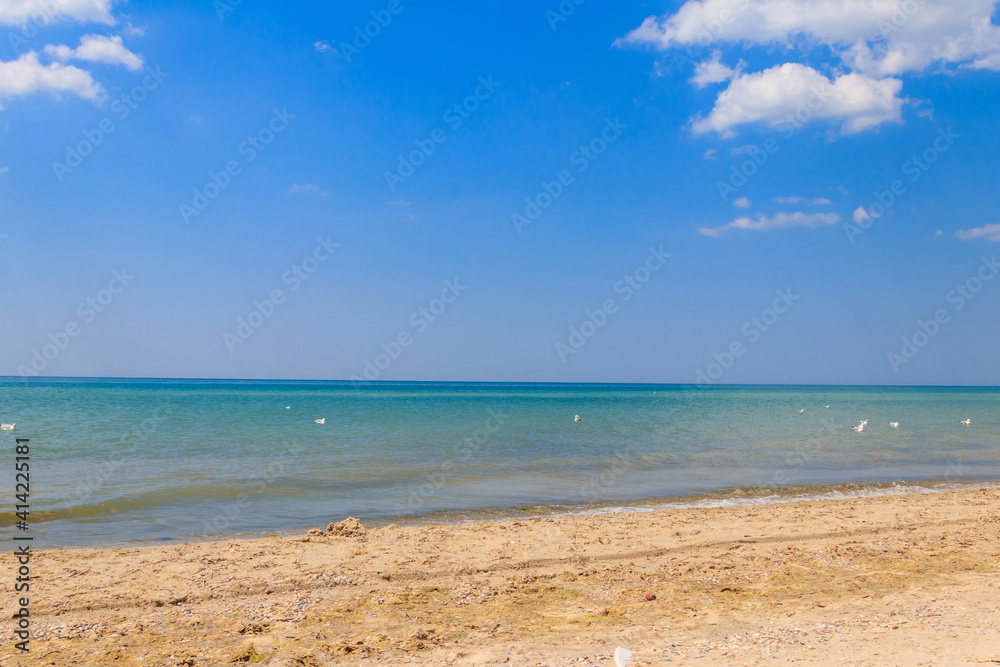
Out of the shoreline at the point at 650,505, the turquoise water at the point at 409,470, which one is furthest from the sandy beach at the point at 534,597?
the turquoise water at the point at 409,470

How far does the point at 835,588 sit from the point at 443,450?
16554mm

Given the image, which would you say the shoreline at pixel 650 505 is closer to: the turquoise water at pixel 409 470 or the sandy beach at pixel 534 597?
the turquoise water at pixel 409 470

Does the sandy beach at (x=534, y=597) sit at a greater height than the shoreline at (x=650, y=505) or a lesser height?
greater

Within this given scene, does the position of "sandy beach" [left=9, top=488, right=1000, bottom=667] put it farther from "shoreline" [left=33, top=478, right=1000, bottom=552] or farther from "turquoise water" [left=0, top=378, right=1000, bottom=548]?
"turquoise water" [left=0, top=378, right=1000, bottom=548]

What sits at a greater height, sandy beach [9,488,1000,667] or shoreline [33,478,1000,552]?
sandy beach [9,488,1000,667]

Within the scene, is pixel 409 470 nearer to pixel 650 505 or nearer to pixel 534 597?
pixel 650 505

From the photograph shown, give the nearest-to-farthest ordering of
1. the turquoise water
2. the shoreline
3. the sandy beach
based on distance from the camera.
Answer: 1. the sandy beach
2. the shoreline
3. the turquoise water

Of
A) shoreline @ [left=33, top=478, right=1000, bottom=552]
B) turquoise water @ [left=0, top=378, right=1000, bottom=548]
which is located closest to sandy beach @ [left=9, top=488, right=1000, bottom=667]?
shoreline @ [left=33, top=478, right=1000, bottom=552]

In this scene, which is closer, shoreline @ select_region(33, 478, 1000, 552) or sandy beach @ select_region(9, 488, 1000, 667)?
sandy beach @ select_region(9, 488, 1000, 667)

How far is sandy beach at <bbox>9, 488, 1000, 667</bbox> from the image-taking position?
574 cm

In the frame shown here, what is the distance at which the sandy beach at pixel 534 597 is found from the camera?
5.74 metres

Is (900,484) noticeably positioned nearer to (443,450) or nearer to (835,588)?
(835,588)

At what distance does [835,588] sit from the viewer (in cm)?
764

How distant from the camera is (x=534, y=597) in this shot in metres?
7.36
